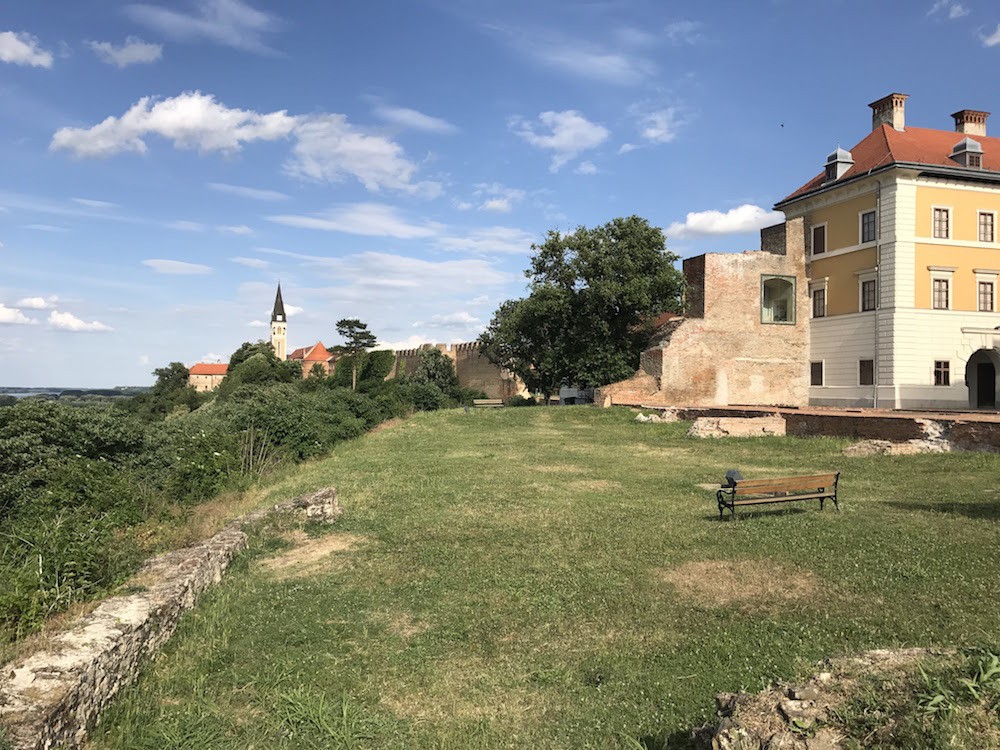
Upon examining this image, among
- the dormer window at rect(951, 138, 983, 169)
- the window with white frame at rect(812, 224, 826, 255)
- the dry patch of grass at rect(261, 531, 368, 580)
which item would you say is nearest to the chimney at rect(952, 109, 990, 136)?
the dormer window at rect(951, 138, 983, 169)

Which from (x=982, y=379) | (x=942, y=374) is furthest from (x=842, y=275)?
(x=982, y=379)

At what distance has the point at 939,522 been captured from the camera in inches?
333

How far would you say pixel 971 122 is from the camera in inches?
1198

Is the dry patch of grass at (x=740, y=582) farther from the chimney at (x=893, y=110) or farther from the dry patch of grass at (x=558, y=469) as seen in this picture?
the chimney at (x=893, y=110)

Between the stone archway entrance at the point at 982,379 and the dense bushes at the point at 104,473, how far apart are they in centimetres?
2485

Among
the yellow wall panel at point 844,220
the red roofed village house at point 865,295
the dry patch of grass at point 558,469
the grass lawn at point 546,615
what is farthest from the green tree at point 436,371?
the grass lawn at point 546,615

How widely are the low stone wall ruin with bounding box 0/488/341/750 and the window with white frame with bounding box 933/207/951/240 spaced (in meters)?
28.9

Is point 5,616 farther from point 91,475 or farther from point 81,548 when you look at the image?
point 91,475

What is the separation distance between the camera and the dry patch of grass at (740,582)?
5.89 m

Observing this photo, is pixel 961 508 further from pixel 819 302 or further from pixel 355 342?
pixel 355 342

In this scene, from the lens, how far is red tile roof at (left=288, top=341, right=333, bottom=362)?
305 ft

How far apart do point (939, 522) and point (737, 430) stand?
11.3 meters

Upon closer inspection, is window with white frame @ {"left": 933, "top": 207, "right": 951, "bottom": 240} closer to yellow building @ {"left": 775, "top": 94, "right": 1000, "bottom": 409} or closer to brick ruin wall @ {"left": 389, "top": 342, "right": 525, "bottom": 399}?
yellow building @ {"left": 775, "top": 94, "right": 1000, "bottom": 409}

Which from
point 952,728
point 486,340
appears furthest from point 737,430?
point 486,340
